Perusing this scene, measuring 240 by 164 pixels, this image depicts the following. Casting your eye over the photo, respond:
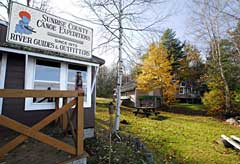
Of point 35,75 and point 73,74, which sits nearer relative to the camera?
point 35,75

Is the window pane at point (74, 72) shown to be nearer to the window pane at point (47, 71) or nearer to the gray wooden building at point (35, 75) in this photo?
the gray wooden building at point (35, 75)

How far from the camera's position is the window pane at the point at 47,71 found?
6008mm

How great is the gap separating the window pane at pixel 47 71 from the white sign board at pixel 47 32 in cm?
61

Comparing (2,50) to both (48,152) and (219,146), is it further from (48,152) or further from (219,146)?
(219,146)

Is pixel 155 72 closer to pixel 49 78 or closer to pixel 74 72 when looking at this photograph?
pixel 74 72

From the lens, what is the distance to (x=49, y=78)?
20.4 feet

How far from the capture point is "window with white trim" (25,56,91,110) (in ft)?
19.0

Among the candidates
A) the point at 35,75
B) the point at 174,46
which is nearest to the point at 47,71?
the point at 35,75

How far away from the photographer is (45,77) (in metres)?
6.14

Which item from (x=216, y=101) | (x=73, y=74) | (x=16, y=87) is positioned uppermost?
(x=73, y=74)

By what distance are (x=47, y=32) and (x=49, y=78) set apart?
151 centimetres

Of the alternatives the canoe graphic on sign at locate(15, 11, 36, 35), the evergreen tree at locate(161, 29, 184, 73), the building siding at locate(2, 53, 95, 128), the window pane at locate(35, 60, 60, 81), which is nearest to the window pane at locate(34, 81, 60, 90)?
the window pane at locate(35, 60, 60, 81)

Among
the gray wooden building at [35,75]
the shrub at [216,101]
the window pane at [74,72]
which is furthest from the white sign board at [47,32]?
the shrub at [216,101]

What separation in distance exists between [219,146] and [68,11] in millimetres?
8860
